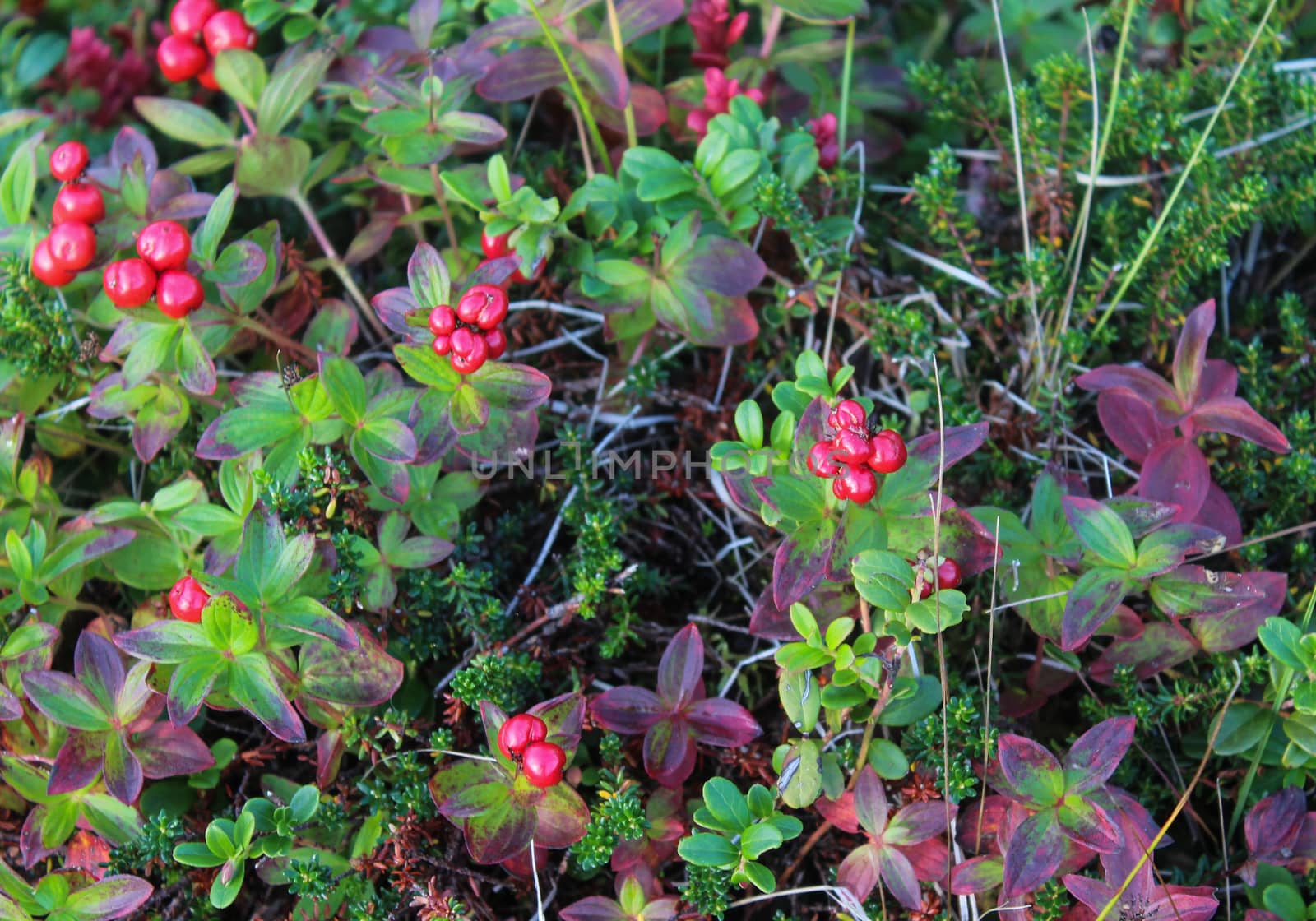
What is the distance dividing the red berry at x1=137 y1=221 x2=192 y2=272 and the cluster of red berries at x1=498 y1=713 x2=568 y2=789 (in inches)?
48.3

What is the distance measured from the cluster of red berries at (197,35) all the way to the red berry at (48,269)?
28.8 inches

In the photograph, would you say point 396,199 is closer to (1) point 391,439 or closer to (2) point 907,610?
(1) point 391,439

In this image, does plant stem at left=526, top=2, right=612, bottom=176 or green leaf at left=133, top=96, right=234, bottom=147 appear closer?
plant stem at left=526, top=2, right=612, bottom=176

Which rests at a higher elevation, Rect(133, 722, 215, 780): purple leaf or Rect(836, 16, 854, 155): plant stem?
Rect(836, 16, 854, 155): plant stem

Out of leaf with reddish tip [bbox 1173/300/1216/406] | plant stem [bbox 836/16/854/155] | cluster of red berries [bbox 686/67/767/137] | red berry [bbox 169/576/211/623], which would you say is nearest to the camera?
red berry [bbox 169/576/211/623]

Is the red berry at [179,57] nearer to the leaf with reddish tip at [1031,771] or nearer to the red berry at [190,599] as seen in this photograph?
the red berry at [190,599]

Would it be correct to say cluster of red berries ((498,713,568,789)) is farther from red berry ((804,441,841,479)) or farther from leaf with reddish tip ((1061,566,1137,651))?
leaf with reddish tip ((1061,566,1137,651))

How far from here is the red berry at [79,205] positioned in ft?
7.93

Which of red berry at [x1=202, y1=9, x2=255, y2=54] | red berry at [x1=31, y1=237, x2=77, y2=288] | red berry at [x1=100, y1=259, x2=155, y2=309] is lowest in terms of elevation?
Result: red berry at [x1=31, y1=237, x2=77, y2=288]

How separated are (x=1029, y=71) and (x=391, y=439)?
2365 mm

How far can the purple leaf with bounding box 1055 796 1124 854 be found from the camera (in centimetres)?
187

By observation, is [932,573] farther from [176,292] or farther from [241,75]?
[241,75]

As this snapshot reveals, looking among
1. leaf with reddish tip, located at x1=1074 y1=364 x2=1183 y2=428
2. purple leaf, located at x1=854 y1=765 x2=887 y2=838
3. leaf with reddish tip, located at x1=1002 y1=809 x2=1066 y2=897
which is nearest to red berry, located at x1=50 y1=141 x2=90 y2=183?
purple leaf, located at x1=854 y1=765 x2=887 y2=838

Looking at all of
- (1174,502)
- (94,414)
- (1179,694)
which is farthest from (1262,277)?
(94,414)
